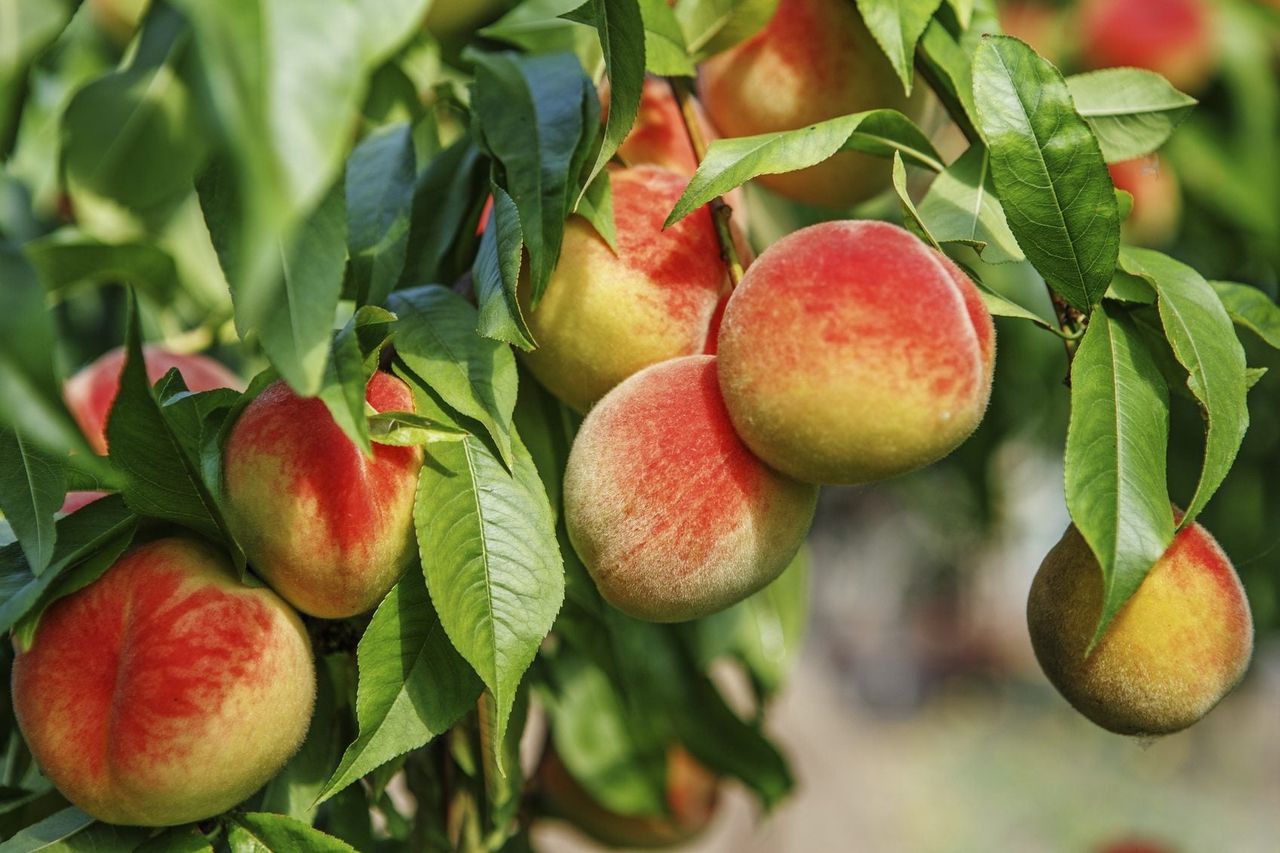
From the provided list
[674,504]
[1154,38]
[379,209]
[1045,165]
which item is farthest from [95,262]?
[1154,38]

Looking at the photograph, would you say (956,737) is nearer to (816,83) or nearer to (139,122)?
(816,83)

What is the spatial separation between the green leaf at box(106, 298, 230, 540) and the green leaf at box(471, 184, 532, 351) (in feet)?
0.46

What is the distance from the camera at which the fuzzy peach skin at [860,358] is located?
1.66ft

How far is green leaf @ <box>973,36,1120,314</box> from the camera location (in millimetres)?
550

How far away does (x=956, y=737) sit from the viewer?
5.36 metres

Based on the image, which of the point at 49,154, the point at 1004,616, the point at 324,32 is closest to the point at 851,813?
the point at 1004,616

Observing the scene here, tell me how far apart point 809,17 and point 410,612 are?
405 millimetres

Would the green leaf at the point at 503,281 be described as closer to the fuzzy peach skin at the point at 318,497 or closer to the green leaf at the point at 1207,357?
the fuzzy peach skin at the point at 318,497

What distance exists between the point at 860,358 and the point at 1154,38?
1.17 meters

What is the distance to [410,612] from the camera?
549 millimetres

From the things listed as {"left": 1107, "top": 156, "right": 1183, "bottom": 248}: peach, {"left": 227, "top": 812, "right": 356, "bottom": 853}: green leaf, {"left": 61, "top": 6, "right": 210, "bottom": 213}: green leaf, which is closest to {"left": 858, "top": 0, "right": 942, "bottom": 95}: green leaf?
{"left": 61, "top": 6, "right": 210, "bottom": 213}: green leaf

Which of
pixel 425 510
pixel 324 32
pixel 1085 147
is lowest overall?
pixel 425 510

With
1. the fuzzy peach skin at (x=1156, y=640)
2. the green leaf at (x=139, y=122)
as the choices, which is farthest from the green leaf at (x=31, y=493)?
the fuzzy peach skin at (x=1156, y=640)

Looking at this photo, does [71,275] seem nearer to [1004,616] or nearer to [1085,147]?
[1085,147]
